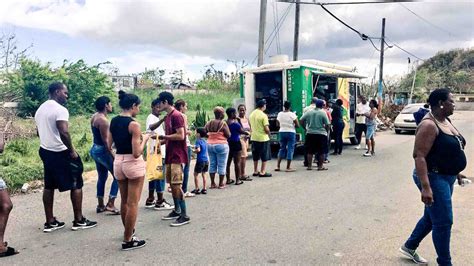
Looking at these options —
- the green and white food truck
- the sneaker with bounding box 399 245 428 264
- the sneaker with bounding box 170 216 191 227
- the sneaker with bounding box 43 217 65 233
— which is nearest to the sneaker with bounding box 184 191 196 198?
the sneaker with bounding box 170 216 191 227

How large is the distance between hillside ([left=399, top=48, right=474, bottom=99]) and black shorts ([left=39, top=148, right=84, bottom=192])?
1814 inches

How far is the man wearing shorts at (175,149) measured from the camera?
5.17m

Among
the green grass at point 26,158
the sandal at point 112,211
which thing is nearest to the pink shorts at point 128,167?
the sandal at point 112,211

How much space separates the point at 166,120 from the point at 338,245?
8.58 ft

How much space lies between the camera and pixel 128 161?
4.35m

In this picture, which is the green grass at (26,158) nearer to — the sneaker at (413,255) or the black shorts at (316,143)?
the black shorts at (316,143)

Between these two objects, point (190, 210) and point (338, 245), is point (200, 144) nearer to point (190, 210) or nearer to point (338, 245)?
point (190, 210)

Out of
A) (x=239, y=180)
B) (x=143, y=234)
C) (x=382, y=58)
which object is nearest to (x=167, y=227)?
(x=143, y=234)

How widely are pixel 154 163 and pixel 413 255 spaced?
339 centimetres

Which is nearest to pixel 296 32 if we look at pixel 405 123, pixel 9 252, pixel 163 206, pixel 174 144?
pixel 405 123

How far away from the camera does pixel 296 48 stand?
721 inches

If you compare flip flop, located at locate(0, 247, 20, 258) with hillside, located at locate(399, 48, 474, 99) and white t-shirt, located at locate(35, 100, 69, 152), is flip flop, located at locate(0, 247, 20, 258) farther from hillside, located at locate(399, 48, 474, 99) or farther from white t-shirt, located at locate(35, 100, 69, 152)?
hillside, located at locate(399, 48, 474, 99)

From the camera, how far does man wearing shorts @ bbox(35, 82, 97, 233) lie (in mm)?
4910

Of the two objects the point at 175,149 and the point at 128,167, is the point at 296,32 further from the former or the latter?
the point at 128,167
